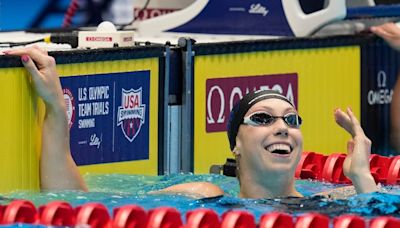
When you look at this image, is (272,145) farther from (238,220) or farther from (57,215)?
(57,215)

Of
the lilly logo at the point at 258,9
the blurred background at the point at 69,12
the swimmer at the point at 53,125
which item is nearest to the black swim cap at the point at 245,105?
the swimmer at the point at 53,125

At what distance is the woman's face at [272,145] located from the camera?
6.41 meters

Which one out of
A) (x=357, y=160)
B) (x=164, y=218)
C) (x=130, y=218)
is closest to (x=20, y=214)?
(x=130, y=218)

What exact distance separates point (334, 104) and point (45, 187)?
256 cm

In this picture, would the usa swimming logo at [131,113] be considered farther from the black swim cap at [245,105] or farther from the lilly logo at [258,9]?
the lilly logo at [258,9]

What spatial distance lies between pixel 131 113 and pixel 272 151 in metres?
1.43

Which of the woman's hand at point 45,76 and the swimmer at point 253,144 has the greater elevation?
Answer: the woman's hand at point 45,76

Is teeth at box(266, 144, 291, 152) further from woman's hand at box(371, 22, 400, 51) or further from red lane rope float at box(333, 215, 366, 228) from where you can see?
woman's hand at box(371, 22, 400, 51)

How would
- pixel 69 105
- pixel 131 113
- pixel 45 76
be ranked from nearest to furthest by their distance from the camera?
1. pixel 45 76
2. pixel 69 105
3. pixel 131 113

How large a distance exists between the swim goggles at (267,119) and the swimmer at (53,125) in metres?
0.83

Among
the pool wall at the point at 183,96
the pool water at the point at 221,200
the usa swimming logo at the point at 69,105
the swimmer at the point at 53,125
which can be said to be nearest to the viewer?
the pool water at the point at 221,200

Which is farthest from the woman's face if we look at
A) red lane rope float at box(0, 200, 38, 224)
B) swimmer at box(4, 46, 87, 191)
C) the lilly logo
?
the lilly logo

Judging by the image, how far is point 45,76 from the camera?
674 cm

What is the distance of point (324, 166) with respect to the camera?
766 centimetres
